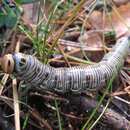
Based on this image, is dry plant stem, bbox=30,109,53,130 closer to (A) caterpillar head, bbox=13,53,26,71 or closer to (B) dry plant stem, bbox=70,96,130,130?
(B) dry plant stem, bbox=70,96,130,130

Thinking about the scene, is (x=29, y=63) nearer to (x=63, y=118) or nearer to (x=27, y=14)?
(x=63, y=118)

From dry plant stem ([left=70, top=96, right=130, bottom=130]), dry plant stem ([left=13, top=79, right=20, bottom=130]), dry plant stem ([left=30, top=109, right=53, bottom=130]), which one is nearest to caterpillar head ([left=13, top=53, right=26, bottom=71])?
dry plant stem ([left=13, top=79, right=20, bottom=130])

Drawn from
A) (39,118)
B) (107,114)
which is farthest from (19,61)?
(107,114)

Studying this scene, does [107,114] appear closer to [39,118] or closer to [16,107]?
[39,118]

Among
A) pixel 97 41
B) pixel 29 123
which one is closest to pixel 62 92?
pixel 29 123

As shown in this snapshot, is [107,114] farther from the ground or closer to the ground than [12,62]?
closer to the ground

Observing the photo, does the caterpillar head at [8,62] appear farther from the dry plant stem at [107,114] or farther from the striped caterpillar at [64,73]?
the dry plant stem at [107,114]
